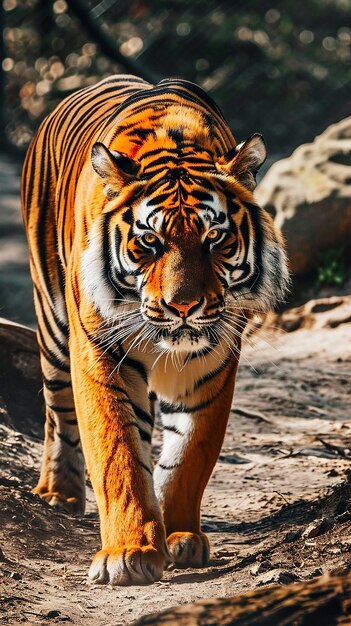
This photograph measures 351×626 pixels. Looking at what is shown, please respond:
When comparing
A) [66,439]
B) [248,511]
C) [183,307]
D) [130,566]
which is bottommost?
[248,511]

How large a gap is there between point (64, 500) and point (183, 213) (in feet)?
4.72

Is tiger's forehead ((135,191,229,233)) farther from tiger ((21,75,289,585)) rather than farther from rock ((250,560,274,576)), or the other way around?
rock ((250,560,274,576))

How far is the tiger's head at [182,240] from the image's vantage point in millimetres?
3529

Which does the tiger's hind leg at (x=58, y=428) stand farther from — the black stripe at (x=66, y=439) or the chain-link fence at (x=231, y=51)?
the chain-link fence at (x=231, y=51)

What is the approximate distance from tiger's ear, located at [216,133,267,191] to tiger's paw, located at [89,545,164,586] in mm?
1252

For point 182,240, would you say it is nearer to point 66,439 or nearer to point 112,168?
point 112,168

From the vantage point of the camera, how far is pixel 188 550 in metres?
3.77

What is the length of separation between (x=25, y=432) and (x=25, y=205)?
3.35 feet

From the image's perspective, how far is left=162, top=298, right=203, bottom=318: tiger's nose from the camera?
11.4ft

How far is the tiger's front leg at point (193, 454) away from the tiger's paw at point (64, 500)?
650 millimetres

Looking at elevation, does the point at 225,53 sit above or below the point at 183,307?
above

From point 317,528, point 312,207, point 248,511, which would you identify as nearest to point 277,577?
point 317,528

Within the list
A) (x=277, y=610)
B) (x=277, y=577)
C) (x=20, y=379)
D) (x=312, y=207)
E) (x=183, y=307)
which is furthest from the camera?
(x=312, y=207)

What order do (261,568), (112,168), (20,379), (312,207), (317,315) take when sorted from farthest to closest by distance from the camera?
(312,207) < (317,315) < (20,379) < (112,168) < (261,568)
